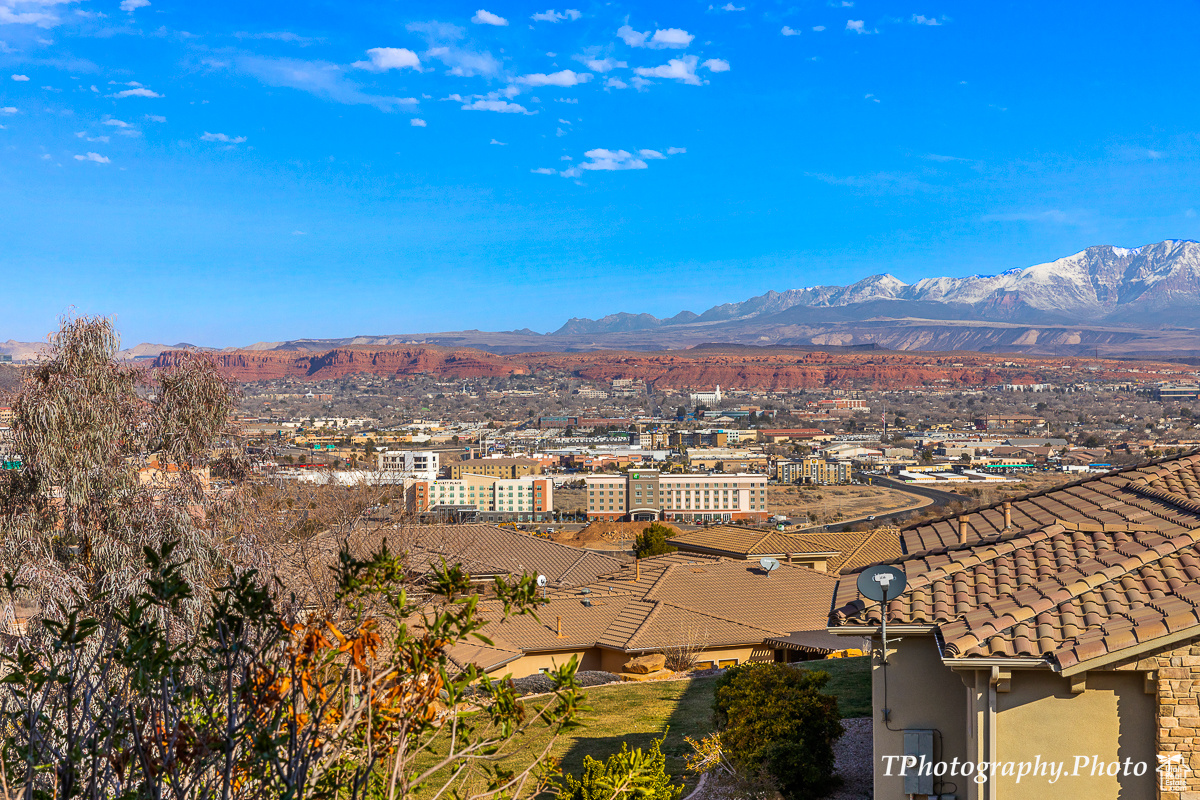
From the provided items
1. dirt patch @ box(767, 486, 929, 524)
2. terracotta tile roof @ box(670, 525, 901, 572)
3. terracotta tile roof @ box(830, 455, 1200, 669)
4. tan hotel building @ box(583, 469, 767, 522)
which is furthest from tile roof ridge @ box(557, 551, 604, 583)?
tan hotel building @ box(583, 469, 767, 522)

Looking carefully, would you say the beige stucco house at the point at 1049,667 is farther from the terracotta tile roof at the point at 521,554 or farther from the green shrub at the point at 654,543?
the green shrub at the point at 654,543

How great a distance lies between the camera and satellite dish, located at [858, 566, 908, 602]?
5.84 m

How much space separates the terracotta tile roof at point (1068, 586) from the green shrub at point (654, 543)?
75.5 ft

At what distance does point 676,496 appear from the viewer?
251 feet

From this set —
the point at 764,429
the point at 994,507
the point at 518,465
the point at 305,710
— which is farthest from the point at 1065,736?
the point at 764,429

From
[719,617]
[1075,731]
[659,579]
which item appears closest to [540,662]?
[719,617]

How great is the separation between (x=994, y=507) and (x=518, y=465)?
3181 inches

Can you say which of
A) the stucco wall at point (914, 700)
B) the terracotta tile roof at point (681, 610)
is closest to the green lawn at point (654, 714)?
the terracotta tile roof at point (681, 610)

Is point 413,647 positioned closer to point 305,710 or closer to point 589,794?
point 305,710

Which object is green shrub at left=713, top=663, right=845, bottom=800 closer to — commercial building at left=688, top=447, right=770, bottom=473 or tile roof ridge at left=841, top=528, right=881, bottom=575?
tile roof ridge at left=841, top=528, right=881, bottom=575

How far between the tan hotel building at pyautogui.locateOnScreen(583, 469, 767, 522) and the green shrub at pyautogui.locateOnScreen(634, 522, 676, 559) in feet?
129

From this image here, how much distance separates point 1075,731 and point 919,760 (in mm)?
1084

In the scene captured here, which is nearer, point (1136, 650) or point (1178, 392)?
point (1136, 650)

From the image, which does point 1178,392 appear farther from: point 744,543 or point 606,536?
point 744,543
